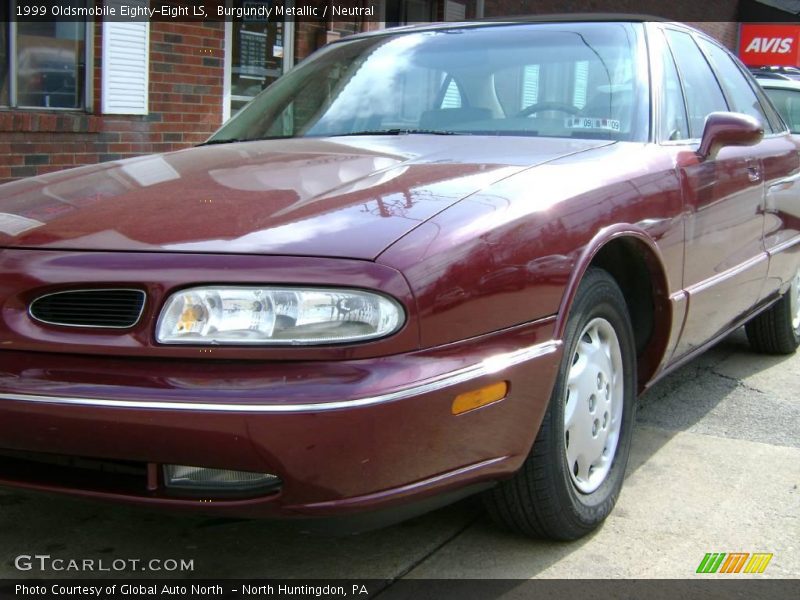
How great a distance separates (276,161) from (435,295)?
1053 millimetres

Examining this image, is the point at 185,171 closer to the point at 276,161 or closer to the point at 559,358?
the point at 276,161

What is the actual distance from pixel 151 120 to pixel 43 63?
98 cm

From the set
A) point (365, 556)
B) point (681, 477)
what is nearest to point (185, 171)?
point (365, 556)

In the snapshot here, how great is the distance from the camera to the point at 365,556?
280 cm

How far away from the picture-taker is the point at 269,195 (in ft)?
8.48

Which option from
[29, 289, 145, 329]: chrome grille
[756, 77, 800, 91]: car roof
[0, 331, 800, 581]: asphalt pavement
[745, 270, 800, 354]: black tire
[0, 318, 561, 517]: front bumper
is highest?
[756, 77, 800, 91]: car roof

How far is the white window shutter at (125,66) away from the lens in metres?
7.18

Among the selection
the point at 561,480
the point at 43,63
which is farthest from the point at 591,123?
the point at 43,63

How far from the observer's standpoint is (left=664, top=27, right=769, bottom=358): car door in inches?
136

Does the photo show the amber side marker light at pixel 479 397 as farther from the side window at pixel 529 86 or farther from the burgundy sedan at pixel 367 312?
the side window at pixel 529 86

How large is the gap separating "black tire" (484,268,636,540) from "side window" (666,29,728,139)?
3.94ft

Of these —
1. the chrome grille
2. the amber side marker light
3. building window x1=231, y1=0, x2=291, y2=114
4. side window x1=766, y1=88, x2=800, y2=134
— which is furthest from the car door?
building window x1=231, y1=0, x2=291, y2=114

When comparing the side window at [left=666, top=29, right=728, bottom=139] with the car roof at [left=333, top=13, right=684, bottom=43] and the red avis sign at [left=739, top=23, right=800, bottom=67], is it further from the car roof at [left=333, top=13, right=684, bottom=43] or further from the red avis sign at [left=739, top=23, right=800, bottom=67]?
the red avis sign at [left=739, top=23, right=800, bottom=67]

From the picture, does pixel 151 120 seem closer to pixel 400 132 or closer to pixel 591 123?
pixel 400 132
